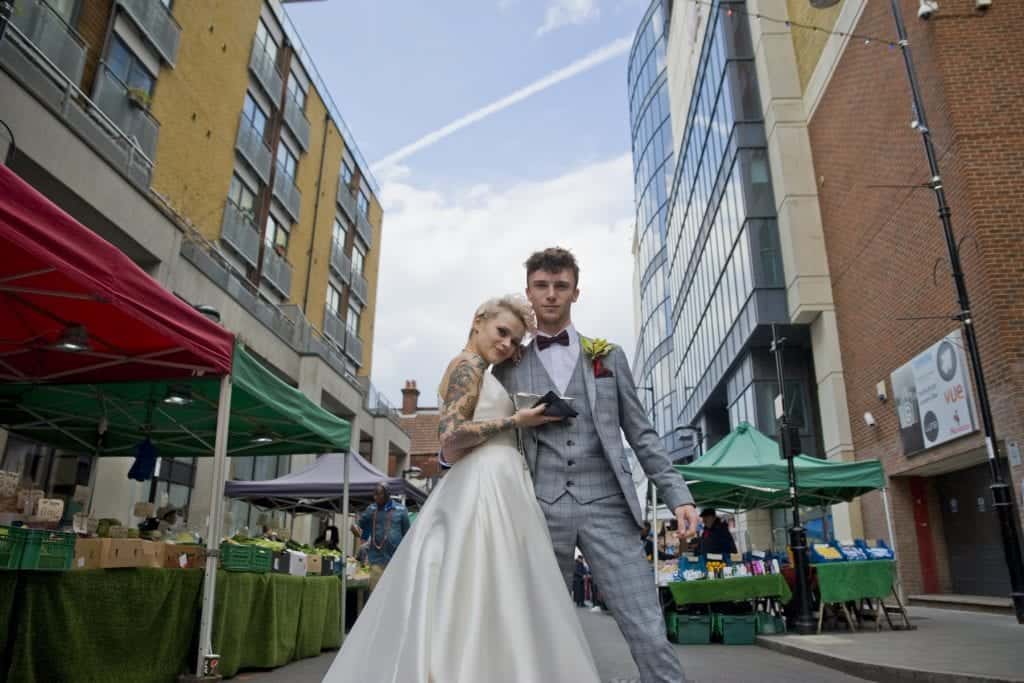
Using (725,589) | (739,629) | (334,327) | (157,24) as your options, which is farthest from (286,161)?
(739,629)

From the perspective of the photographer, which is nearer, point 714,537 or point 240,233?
point 714,537

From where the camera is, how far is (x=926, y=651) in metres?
7.47

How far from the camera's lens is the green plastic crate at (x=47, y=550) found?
4527 mm

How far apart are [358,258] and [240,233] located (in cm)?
1389

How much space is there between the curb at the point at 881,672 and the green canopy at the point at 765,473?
3.75 metres

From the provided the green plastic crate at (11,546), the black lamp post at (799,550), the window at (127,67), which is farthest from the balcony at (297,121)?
the green plastic crate at (11,546)

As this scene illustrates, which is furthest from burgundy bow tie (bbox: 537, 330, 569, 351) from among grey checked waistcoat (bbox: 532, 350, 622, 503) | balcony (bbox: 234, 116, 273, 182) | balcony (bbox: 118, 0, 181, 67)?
balcony (bbox: 234, 116, 273, 182)

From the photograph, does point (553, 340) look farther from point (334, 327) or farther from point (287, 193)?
point (334, 327)

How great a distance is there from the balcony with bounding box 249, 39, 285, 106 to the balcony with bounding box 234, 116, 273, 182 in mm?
1660

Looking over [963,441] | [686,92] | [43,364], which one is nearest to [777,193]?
[963,441]

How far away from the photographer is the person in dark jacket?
12.3 m

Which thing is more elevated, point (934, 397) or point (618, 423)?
point (934, 397)

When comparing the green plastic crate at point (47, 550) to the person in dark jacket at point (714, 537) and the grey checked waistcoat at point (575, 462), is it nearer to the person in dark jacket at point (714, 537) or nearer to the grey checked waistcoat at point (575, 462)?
the grey checked waistcoat at point (575, 462)

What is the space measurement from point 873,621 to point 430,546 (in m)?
12.0
